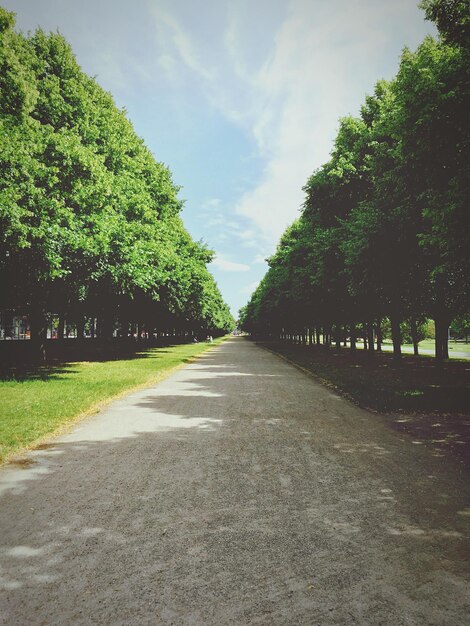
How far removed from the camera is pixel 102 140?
17469 millimetres

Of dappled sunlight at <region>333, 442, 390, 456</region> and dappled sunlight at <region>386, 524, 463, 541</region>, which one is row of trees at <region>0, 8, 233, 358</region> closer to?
dappled sunlight at <region>333, 442, 390, 456</region>

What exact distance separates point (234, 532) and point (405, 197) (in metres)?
12.8

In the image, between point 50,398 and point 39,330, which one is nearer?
point 50,398

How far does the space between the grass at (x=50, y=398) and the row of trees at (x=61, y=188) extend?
3.71 metres

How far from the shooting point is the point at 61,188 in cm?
1376

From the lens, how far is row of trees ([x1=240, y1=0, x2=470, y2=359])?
9320mm

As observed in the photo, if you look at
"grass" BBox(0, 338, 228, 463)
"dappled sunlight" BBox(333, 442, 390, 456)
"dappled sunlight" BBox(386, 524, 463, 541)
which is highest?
"grass" BBox(0, 338, 228, 463)

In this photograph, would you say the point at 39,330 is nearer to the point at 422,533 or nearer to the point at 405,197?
the point at 405,197

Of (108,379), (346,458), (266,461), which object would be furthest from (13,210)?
(346,458)

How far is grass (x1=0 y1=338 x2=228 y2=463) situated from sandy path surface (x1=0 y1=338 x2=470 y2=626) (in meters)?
0.71

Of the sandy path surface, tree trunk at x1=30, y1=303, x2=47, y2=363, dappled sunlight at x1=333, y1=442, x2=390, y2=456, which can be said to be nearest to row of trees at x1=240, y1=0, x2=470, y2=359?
dappled sunlight at x1=333, y1=442, x2=390, y2=456

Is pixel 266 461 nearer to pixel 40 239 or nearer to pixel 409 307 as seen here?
pixel 40 239

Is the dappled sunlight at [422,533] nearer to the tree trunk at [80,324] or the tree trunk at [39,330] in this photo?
the tree trunk at [39,330]

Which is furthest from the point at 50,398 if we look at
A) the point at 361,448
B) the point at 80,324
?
the point at 80,324
